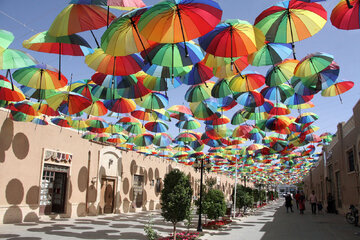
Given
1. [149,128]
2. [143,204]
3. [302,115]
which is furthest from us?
[143,204]

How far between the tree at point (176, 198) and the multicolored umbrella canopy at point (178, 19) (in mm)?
6693

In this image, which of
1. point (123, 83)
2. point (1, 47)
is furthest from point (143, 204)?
point (1, 47)

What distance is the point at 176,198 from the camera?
10586 millimetres

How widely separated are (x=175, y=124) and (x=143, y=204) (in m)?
16.2

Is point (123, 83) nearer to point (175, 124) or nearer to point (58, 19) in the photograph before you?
point (58, 19)

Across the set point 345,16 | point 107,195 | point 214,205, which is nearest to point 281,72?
point 345,16

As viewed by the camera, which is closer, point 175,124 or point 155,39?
point 155,39

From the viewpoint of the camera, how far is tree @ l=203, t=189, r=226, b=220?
15.3 meters

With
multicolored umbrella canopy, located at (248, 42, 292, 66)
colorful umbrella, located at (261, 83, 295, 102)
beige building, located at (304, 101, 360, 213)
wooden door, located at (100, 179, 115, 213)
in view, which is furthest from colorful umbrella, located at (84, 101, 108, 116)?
beige building, located at (304, 101, 360, 213)

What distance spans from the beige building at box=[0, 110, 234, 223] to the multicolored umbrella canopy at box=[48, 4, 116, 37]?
37.9 ft

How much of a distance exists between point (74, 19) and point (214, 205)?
1257 cm

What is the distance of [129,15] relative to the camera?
537cm

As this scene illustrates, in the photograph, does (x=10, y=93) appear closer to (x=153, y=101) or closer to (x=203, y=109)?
(x=153, y=101)

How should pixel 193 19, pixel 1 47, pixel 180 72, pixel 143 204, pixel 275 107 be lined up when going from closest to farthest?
1. pixel 193 19
2. pixel 1 47
3. pixel 180 72
4. pixel 275 107
5. pixel 143 204
